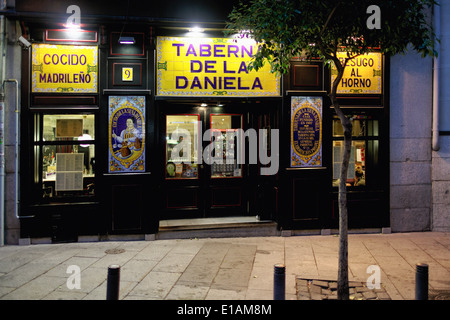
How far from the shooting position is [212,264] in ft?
21.2

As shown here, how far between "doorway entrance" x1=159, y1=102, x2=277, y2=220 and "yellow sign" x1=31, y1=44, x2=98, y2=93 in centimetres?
205

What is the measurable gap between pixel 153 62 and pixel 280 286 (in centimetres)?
601

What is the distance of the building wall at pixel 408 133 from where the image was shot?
8797 mm

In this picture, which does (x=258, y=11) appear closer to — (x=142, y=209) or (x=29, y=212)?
(x=142, y=209)

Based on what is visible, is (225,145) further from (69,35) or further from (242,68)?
(69,35)

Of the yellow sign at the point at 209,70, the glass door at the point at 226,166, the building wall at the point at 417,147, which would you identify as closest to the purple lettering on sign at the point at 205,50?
the yellow sign at the point at 209,70

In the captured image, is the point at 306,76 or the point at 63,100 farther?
the point at 306,76

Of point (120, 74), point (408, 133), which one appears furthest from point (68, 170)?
point (408, 133)

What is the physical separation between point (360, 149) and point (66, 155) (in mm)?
7365

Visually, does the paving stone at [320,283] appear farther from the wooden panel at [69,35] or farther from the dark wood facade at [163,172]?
the wooden panel at [69,35]

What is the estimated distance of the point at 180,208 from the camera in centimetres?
927

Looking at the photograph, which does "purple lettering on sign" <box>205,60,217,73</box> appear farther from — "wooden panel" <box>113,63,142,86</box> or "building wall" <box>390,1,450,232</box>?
"building wall" <box>390,1,450,232</box>

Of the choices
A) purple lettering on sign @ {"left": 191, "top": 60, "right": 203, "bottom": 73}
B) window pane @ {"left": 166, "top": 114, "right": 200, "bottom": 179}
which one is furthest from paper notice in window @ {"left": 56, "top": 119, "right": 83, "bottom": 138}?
purple lettering on sign @ {"left": 191, "top": 60, "right": 203, "bottom": 73}
